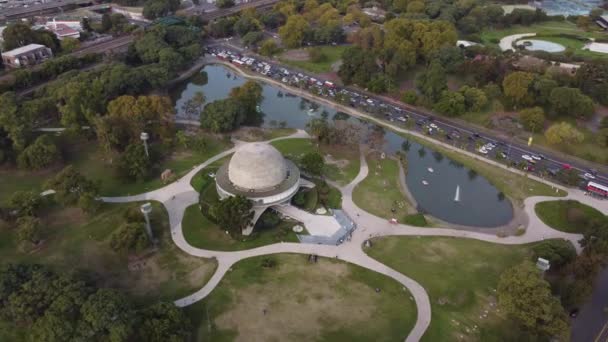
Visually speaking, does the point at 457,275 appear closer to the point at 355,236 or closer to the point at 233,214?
the point at 355,236

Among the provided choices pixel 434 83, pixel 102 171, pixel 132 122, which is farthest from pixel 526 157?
pixel 102 171

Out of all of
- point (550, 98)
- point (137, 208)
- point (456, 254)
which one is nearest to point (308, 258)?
point (456, 254)

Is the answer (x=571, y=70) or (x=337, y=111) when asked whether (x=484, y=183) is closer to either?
(x=337, y=111)

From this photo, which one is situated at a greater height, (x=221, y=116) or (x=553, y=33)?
(x=553, y=33)

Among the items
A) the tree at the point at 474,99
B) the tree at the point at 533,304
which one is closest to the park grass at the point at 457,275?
the tree at the point at 533,304

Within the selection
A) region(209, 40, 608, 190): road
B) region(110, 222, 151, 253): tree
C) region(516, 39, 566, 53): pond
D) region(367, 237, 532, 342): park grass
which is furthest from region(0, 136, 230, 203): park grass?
region(516, 39, 566, 53): pond

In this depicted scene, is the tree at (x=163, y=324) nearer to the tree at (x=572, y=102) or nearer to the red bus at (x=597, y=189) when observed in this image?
the red bus at (x=597, y=189)
